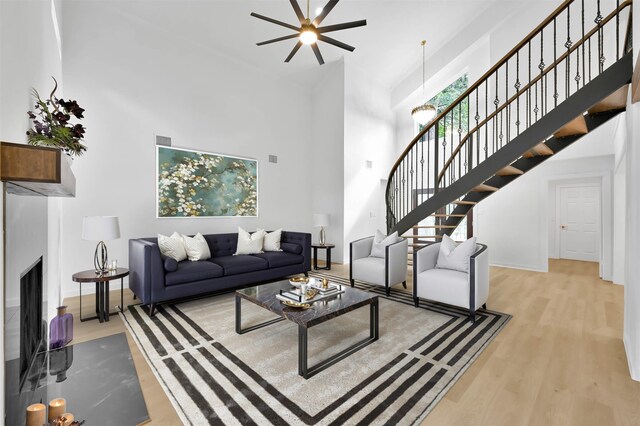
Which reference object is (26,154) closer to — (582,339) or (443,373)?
(443,373)

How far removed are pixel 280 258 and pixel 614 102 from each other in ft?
14.5

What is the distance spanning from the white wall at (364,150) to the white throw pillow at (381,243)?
175 centimetres

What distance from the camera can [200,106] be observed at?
Answer: 511cm

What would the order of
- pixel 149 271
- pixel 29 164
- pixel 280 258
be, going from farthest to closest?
pixel 280 258, pixel 149 271, pixel 29 164

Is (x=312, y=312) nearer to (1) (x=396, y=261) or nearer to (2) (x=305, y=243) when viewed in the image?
(1) (x=396, y=261)

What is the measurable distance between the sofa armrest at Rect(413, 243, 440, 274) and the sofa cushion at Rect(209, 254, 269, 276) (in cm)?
216

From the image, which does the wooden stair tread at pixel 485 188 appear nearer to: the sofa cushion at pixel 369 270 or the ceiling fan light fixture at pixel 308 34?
the sofa cushion at pixel 369 270

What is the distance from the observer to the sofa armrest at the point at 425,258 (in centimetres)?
354

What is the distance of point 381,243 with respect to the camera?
444cm

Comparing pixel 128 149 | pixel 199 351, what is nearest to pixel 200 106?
pixel 128 149

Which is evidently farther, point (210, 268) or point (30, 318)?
point (210, 268)

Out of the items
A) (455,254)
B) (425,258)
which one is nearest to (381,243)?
(425,258)

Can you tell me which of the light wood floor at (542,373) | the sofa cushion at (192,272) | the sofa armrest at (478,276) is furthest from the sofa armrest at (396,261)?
the sofa cushion at (192,272)

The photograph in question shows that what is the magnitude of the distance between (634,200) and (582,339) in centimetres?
135
